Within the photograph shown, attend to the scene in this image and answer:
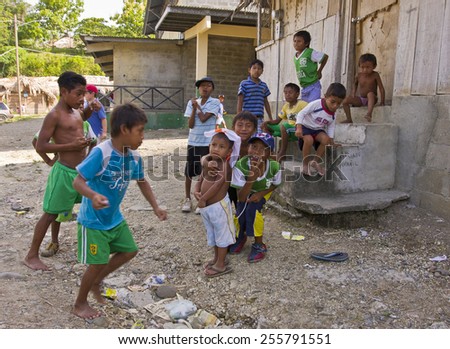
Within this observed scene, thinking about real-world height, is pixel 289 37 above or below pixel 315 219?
above

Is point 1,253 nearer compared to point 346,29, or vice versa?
point 1,253

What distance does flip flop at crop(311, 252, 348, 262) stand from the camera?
137 inches

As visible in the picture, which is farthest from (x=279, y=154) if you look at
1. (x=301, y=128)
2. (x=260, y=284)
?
(x=260, y=284)

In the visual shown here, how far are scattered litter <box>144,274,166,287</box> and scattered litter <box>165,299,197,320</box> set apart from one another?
38 cm

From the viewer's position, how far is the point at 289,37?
746cm

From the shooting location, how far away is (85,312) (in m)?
2.59

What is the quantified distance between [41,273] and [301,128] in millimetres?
2849

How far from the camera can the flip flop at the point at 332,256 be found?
11.4 feet

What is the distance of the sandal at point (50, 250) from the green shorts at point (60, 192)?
0.56 meters

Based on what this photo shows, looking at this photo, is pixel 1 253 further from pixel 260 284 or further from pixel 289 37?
pixel 289 37

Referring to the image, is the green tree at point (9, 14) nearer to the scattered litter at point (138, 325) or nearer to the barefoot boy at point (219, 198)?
the barefoot boy at point (219, 198)

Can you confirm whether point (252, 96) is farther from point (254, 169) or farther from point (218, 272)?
point (218, 272)
